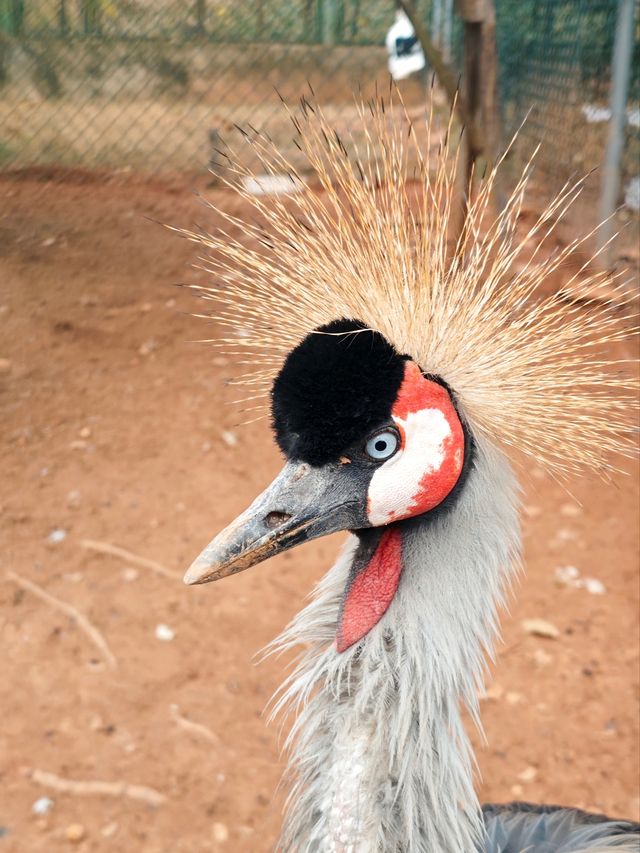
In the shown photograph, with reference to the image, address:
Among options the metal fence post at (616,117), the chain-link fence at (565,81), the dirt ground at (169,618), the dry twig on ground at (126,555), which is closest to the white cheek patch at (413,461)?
the dirt ground at (169,618)

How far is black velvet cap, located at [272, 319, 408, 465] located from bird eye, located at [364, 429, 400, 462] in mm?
15

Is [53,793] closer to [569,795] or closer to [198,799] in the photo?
[198,799]

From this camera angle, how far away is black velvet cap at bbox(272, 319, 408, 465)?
102 cm

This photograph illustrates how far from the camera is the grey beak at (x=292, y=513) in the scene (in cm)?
104

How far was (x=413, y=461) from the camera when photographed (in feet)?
3.47

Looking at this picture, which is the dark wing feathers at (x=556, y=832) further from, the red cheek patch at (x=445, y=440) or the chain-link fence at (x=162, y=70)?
the chain-link fence at (x=162, y=70)

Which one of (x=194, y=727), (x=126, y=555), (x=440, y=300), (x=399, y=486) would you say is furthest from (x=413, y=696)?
(x=126, y=555)

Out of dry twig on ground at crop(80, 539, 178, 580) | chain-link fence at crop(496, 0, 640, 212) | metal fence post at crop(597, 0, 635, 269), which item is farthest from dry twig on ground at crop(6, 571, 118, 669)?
chain-link fence at crop(496, 0, 640, 212)

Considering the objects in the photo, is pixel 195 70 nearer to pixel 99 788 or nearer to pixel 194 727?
pixel 194 727

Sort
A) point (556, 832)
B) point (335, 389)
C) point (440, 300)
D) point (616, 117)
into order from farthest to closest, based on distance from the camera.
Result: point (616, 117)
point (556, 832)
point (440, 300)
point (335, 389)

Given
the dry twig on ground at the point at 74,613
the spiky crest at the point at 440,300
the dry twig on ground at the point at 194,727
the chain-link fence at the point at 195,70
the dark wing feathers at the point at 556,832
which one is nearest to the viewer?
the spiky crest at the point at 440,300

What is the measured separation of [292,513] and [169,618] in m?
1.08

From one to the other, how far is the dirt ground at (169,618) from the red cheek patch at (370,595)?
2.26 feet

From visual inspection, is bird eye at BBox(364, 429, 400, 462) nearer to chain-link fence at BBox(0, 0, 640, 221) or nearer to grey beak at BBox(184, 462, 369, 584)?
grey beak at BBox(184, 462, 369, 584)
